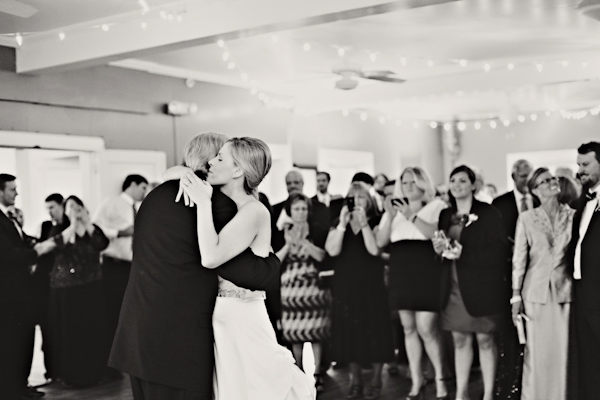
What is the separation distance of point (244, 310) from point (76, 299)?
397 centimetres

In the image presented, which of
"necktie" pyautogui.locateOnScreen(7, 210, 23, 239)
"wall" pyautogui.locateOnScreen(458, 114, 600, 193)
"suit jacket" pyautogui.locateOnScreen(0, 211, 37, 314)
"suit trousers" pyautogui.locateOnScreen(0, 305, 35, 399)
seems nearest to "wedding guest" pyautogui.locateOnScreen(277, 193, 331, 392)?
"suit jacket" pyautogui.locateOnScreen(0, 211, 37, 314)

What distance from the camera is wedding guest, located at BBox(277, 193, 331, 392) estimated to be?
5469 millimetres

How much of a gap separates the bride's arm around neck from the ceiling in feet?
7.85

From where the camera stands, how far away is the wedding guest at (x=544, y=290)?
4.47 m

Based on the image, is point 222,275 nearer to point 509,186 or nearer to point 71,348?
point 71,348

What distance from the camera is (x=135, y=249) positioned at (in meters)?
2.81

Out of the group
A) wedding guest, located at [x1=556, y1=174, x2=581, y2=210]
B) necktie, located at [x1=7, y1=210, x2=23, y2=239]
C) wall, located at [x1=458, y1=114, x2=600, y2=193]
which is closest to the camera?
wedding guest, located at [x1=556, y1=174, x2=581, y2=210]

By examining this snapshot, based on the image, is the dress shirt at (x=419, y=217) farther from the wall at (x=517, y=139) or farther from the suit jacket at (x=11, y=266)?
the wall at (x=517, y=139)

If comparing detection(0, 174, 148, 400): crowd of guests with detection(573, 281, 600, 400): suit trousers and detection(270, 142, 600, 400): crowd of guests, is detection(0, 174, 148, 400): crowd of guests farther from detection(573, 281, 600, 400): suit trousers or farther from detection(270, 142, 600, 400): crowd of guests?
detection(573, 281, 600, 400): suit trousers

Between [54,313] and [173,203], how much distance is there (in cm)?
409

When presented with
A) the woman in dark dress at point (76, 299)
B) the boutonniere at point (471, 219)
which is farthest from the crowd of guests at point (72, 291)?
the boutonniere at point (471, 219)

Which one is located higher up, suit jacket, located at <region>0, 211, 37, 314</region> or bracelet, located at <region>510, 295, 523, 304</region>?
suit jacket, located at <region>0, 211, 37, 314</region>

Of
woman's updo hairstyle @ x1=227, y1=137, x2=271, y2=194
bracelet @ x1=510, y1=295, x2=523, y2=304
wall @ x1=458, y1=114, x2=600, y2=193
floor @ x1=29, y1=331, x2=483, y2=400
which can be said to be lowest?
floor @ x1=29, y1=331, x2=483, y2=400

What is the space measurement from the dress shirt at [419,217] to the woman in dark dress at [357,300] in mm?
229
